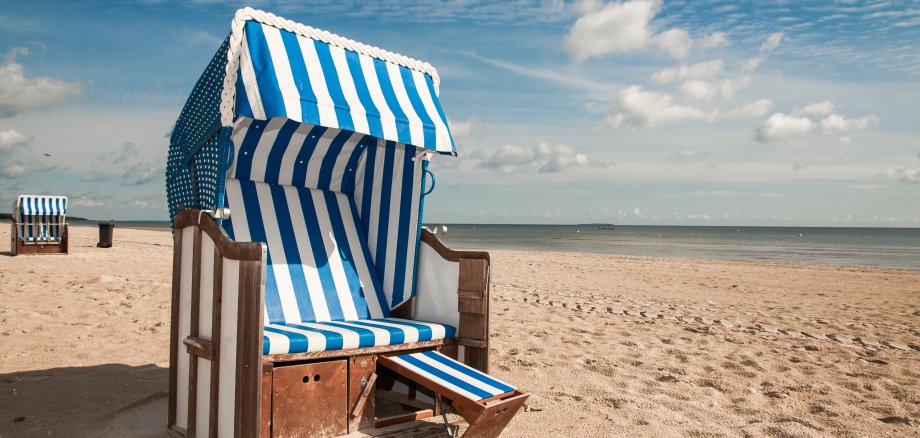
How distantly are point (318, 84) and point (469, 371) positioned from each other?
175 cm

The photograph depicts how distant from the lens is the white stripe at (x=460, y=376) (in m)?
3.12

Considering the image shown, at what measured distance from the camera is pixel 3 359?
4676 millimetres

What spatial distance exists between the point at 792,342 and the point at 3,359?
6910 mm

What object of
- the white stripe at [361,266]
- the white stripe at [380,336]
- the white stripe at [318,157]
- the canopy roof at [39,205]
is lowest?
the white stripe at [380,336]

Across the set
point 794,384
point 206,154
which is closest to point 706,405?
point 794,384

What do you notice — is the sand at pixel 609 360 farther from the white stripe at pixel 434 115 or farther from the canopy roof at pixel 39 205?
the canopy roof at pixel 39 205

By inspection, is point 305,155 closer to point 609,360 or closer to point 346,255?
point 346,255

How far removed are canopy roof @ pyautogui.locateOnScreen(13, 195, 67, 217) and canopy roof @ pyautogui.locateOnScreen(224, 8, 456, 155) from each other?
12271 millimetres

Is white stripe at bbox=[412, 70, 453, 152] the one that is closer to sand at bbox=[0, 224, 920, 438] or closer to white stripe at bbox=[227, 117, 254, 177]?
white stripe at bbox=[227, 117, 254, 177]

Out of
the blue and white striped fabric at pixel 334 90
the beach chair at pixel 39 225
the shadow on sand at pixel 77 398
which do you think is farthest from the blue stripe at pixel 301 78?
the beach chair at pixel 39 225

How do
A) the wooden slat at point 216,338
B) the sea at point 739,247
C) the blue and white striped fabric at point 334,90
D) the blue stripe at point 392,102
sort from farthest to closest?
the sea at point 739,247 < the blue stripe at point 392,102 < the blue and white striped fabric at point 334,90 < the wooden slat at point 216,338

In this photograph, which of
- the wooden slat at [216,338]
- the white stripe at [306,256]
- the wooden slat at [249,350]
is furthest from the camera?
the white stripe at [306,256]

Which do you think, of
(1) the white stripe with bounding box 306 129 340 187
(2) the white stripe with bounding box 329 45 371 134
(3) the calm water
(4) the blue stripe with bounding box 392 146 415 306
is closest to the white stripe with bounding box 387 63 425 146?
(2) the white stripe with bounding box 329 45 371 134

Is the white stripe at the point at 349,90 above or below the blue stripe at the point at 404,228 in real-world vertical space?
above
